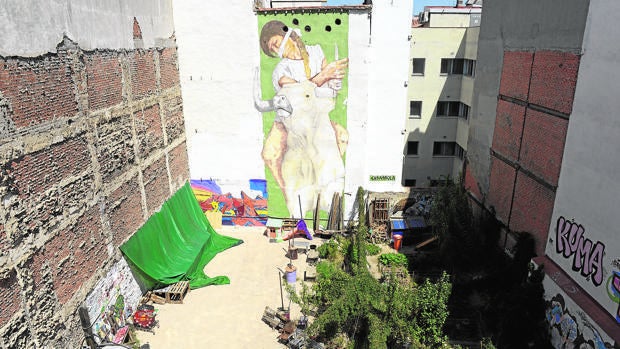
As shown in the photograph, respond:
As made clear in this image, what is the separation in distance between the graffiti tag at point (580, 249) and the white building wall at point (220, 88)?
15.5 m

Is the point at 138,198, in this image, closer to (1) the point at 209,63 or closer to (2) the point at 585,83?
(1) the point at 209,63

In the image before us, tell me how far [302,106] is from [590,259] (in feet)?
49.4

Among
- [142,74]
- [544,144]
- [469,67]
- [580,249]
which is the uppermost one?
[469,67]

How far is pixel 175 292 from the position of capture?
18656 millimetres

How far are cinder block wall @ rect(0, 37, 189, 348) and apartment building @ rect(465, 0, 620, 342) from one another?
1637 centimetres

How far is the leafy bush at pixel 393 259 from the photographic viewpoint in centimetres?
2152

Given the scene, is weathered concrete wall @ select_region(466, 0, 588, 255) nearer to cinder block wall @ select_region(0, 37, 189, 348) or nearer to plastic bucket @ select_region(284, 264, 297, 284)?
plastic bucket @ select_region(284, 264, 297, 284)

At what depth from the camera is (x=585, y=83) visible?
520 inches

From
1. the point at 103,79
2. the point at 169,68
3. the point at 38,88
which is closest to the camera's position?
the point at 38,88

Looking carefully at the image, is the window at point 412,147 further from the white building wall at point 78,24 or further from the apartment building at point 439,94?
the white building wall at point 78,24

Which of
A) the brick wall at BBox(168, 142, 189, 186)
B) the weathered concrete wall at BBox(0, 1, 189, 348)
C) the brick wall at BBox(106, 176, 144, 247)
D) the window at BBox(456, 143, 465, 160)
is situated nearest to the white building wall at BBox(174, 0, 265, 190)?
the brick wall at BBox(168, 142, 189, 186)

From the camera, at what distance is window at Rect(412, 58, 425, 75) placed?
93.8 ft

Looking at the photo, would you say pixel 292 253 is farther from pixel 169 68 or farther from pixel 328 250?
pixel 169 68

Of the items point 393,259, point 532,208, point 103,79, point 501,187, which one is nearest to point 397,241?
point 393,259
